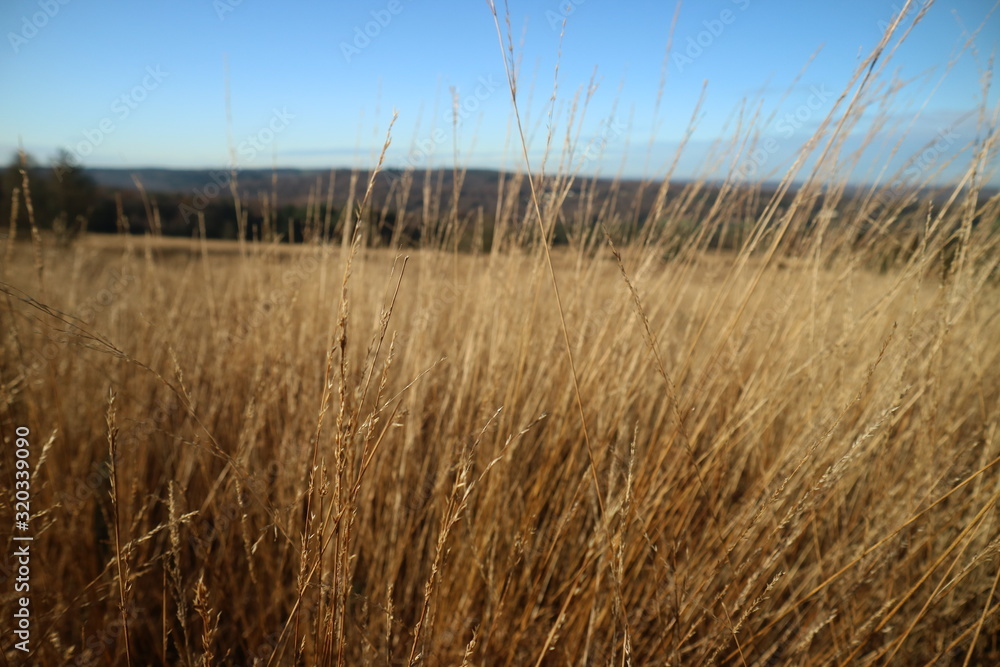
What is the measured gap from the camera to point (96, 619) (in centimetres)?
132

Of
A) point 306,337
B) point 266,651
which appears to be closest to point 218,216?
point 306,337

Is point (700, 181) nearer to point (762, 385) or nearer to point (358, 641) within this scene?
point (762, 385)

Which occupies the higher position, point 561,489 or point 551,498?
point 561,489

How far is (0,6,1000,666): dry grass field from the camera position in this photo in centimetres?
100

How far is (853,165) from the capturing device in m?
1.64

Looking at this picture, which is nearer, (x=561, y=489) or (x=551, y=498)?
(x=561, y=489)

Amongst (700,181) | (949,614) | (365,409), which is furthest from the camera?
(365,409)

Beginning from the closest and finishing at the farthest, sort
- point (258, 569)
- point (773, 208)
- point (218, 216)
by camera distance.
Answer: point (773, 208)
point (258, 569)
point (218, 216)

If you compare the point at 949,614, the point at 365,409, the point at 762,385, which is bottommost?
the point at 949,614

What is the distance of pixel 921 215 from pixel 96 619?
313 centimetres

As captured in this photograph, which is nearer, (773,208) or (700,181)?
(773,208)

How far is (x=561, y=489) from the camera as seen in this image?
4.51 feet

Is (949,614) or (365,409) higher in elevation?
(365,409)

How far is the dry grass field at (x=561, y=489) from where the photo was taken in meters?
1.00
